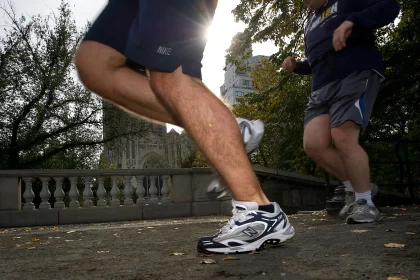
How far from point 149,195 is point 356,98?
24.4 ft

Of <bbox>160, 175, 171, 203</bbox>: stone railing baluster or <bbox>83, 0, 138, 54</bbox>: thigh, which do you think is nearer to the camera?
<bbox>83, 0, 138, 54</bbox>: thigh

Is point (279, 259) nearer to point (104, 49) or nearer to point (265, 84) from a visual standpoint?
point (104, 49)

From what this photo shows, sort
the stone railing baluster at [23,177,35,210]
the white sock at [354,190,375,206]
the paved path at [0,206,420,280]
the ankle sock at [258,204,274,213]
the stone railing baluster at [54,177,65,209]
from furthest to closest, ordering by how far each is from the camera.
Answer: the stone railing baluster at [54,177,65,209]
the stone railing baluster at [23,177,35,210]
the white sock at [354,190,375,206]
the ankle sock at [258,204,274,213]
the paved path at [0,206,420,280]

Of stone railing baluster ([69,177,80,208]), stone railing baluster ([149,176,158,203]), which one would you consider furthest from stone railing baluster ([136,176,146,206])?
stone railing baluster ([69,177,80,208])

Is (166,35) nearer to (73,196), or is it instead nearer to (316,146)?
(316,146)

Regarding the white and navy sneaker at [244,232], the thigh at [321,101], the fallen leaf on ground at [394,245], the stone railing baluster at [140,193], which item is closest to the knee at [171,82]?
the white and navy sneaker at [244,232]

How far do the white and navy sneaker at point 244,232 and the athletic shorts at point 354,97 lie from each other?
142 cm

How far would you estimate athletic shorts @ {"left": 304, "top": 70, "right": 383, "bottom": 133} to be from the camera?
9.69 ft

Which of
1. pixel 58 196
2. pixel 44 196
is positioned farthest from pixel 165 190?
pixel 44 196

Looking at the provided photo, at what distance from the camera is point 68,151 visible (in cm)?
2073

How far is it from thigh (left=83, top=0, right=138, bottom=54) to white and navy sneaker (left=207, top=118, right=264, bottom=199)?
822 millimetres

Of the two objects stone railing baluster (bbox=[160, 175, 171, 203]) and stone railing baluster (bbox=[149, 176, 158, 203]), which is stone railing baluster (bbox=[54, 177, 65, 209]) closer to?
stone railing baluster (bbox=[149, 176, 158, 203])

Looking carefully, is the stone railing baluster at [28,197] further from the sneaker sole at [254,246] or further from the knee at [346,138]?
the sneaker sole at [254,246]

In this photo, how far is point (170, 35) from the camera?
1.79 m
